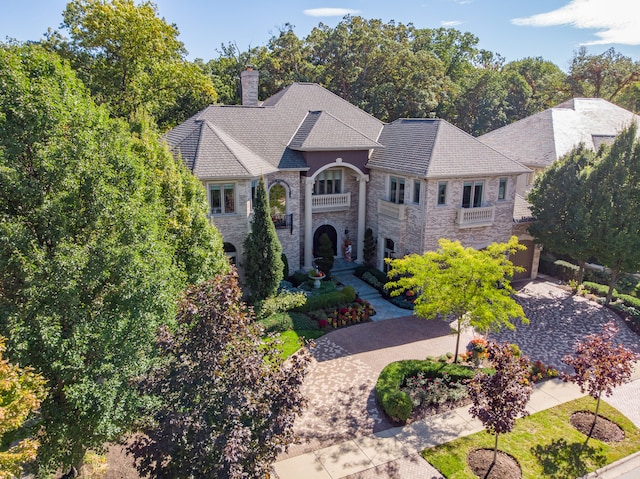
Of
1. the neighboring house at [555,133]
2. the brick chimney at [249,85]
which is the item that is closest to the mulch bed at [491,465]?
the neighboring house at [555,133]

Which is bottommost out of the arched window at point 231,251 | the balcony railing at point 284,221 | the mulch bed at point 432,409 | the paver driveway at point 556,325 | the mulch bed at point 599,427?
the paver driveway at point 556,325

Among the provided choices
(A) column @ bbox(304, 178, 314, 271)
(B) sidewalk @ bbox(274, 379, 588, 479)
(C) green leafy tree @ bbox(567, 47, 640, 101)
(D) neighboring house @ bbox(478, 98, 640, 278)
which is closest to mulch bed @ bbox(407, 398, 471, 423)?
(B) sidewalk @ bbox(274, 379, 588, 479)

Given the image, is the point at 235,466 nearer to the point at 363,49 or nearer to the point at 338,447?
the point at 338,447

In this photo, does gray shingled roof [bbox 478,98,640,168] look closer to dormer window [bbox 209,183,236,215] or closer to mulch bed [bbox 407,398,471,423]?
dormer window [bbox 209,183,236,215]

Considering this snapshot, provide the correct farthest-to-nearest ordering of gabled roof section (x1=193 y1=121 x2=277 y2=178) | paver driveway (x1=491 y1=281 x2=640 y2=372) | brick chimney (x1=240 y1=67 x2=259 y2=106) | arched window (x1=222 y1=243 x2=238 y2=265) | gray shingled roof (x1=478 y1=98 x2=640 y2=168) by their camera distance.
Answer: gray shingled roof (x1=478 y1=98 x2=640 y2=168) → brick chimney (x1=240 y1=67 x2=259 y2=106) → arched window (x1=222 y1=243 x2=238 y2=265) → gabled roof section (x1=193 y1=121 x2=277 y2=178) → paver driveway (x1=491 y1=281 x2=640 y2=372)

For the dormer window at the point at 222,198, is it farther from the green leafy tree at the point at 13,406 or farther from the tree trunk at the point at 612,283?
the tree trunk at the point at 612,283
